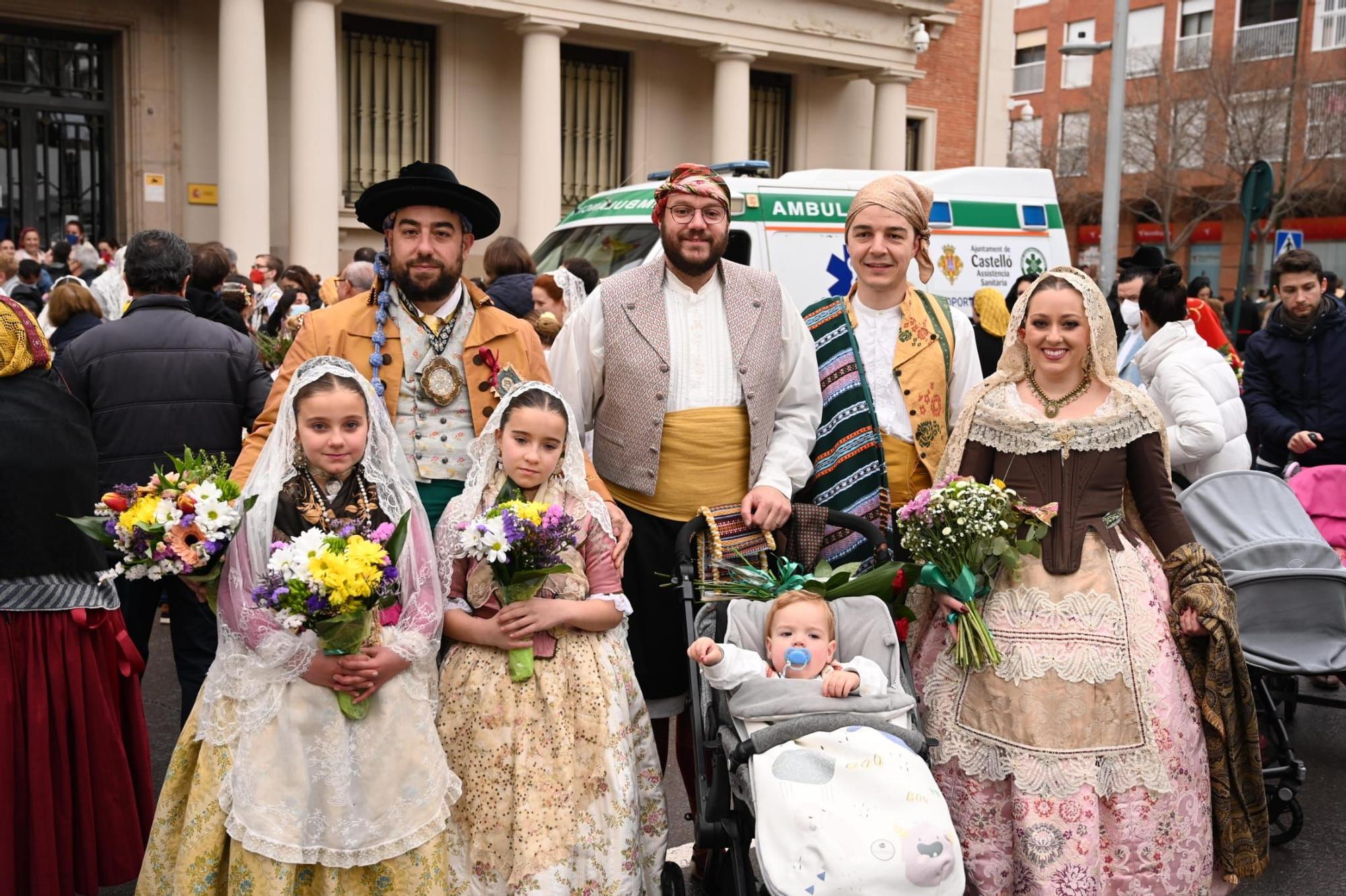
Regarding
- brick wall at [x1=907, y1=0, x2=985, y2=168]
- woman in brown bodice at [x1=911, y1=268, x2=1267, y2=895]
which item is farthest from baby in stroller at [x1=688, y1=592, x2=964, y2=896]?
brick wall at [x1=907, y1=0, x2=985, y2=168]

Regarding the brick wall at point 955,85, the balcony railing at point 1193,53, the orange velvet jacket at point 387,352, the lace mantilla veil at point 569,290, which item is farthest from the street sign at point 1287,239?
the balcony railing at point 1193,53

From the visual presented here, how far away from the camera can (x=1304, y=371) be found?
654cm

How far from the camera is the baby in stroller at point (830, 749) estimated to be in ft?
10.00

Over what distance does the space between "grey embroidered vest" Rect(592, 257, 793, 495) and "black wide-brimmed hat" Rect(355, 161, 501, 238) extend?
22.1 inches

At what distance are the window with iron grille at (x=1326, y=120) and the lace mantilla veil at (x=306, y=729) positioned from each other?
32062 mm

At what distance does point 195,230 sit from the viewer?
17078 millimetres

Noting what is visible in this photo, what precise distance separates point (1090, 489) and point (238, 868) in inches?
110

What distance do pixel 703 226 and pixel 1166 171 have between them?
3163cm

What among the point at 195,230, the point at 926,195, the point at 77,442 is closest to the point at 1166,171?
the point at 195,230

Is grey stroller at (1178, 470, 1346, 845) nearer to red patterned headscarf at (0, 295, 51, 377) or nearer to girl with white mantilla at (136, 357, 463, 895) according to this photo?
girl with white mantilla at (136, 357, 463, 895)

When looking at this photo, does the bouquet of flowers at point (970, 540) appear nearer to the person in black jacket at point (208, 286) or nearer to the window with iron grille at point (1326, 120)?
the person in black jacket at point (208, 286)

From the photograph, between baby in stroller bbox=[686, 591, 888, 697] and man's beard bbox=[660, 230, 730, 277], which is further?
man's beard bbox=[660, 230, 730, 277]

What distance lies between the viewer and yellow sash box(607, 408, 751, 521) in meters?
4.16

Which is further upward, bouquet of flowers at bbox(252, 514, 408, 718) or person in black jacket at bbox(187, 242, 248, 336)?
person in black jacket at bbox(187, 242, 248, 336)
